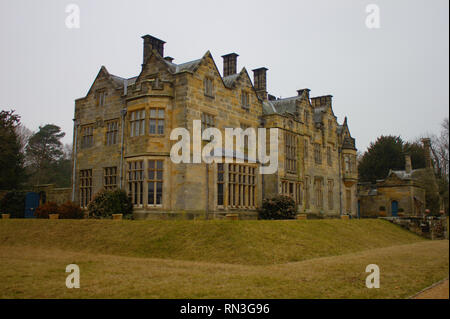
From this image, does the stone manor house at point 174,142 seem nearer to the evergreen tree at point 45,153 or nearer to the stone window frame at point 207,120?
the stone window frame at point 207,120

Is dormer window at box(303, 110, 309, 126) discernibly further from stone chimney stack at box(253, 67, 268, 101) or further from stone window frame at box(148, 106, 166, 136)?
stone window frame at box(148, 106, 166, 136)

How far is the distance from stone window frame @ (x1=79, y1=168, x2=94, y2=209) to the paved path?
23.4 metres

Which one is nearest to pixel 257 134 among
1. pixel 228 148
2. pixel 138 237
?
pixel 228 148

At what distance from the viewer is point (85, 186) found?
94.1ft

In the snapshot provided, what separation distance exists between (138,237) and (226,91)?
12456mm

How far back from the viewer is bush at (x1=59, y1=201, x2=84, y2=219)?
25.9 metres

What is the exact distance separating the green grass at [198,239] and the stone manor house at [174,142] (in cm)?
388

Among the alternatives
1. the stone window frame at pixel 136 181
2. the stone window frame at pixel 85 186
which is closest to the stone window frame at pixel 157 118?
the stone window frame at pixel 136 181

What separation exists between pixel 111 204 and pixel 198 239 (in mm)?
8381

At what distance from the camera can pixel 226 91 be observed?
1053 inches

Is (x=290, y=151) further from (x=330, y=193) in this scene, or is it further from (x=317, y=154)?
(x=330, y=193)

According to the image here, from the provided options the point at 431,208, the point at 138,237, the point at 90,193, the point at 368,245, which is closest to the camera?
the point at 138,237

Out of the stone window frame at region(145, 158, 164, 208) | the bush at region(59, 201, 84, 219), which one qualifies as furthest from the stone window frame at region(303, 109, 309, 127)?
the bush at region(59, 201, 84, 219)
